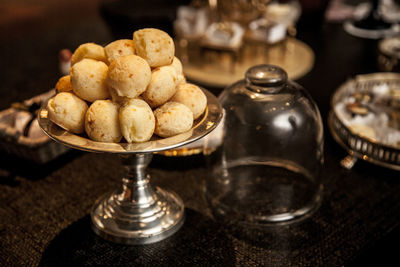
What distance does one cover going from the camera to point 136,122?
633mm

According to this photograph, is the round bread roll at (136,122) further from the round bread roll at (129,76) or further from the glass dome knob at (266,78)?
the glass dome knob at (266,78)

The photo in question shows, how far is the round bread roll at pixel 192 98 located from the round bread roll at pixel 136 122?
0.08 meters

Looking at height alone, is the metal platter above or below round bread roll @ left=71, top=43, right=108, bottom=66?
below

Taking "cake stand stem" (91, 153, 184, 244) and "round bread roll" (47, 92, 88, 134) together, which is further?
"cake stand stem" (91, 153, 184, 244)

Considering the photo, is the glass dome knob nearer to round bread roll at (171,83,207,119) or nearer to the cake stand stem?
round bread roll at (171,83,207,119)

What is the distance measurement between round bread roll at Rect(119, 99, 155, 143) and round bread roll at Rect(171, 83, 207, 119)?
0.25 feet

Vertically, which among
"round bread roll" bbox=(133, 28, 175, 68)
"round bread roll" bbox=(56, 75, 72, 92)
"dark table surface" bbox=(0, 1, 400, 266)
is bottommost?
"dark table surface" bbox=(0, 1, 400, 266)

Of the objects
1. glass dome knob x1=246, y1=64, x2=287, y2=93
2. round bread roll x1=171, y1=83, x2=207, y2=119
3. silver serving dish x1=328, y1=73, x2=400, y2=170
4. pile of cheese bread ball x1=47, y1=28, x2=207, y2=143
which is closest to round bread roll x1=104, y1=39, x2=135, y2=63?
pile of cheese bread ball x1=47, y1=28, x2=207, y2=143

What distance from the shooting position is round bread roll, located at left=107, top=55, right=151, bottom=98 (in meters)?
0.63

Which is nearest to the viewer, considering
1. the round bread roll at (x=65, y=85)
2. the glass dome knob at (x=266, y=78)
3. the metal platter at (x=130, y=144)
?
the metal platter at (x=130, y=144)

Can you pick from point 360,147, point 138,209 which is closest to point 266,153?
point 360,147

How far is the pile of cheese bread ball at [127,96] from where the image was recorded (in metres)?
0.64

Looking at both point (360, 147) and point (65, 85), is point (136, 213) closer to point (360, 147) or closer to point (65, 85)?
point (65, 85)

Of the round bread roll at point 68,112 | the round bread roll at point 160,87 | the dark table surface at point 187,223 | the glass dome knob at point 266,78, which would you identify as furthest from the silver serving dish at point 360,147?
the round bread roll at point 68,112
